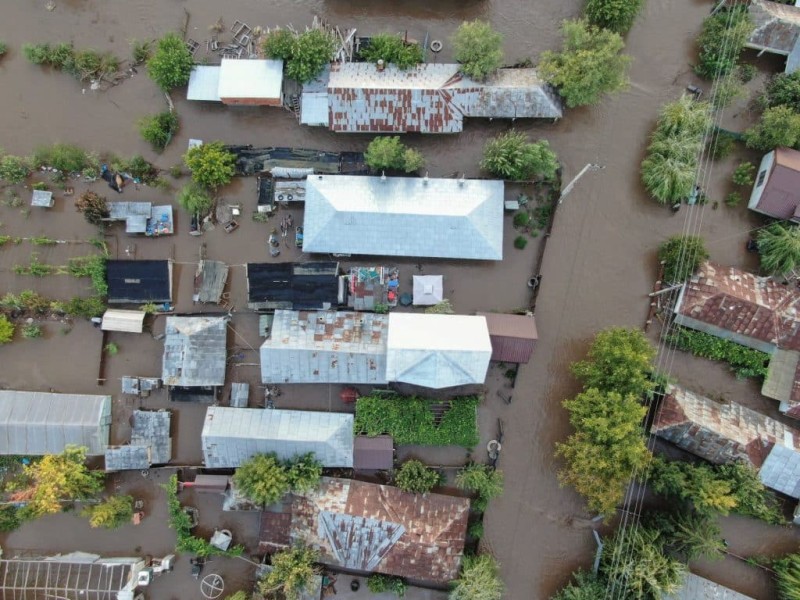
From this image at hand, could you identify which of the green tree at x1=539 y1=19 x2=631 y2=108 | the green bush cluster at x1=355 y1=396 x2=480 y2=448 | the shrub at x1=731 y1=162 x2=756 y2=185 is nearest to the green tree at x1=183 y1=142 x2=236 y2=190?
the green bush cluster at x1=355 y1=396 x2=480 y2=448

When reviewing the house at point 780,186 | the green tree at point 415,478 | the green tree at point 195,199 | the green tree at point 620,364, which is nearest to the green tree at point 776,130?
the house at point 780,186

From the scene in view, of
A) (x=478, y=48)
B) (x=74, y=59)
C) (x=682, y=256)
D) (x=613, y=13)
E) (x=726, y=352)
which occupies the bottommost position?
(x=726, y=352)

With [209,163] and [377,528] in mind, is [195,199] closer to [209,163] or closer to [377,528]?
[209,163]

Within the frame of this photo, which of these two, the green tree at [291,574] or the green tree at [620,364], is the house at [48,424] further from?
the green tree at [620,364]

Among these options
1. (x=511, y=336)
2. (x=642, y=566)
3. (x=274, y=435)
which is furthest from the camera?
(x=274, y=435)

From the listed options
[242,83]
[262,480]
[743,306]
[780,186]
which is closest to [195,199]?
[242,83]

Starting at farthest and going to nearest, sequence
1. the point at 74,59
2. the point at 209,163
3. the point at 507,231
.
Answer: the point at 74,59
the point at 507,231
the point at 209,163
